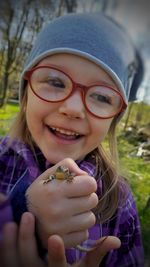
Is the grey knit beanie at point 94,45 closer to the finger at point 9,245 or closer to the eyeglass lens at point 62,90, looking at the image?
the eyeglass lens at point 62,90

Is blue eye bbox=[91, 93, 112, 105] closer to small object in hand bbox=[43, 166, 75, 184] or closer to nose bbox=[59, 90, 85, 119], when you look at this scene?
nose bbox=[59, 90, 85, 119]

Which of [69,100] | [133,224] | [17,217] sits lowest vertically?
[133,224]

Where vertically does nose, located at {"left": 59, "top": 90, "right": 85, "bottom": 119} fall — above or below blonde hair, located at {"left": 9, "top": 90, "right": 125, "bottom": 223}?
above

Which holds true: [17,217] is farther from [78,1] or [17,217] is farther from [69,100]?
[78,1]

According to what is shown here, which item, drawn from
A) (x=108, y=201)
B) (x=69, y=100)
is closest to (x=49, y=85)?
(x=69, y=100)

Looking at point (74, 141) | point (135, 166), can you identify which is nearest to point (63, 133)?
point (74, 141)

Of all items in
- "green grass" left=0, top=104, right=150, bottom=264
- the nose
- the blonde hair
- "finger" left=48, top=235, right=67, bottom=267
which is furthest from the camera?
"green grass" left=0, top=104, right=150, bottom=264

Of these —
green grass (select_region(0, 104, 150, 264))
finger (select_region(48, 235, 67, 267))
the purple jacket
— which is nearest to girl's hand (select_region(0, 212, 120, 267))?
finger (select_region(48, 235, 67, 267))
